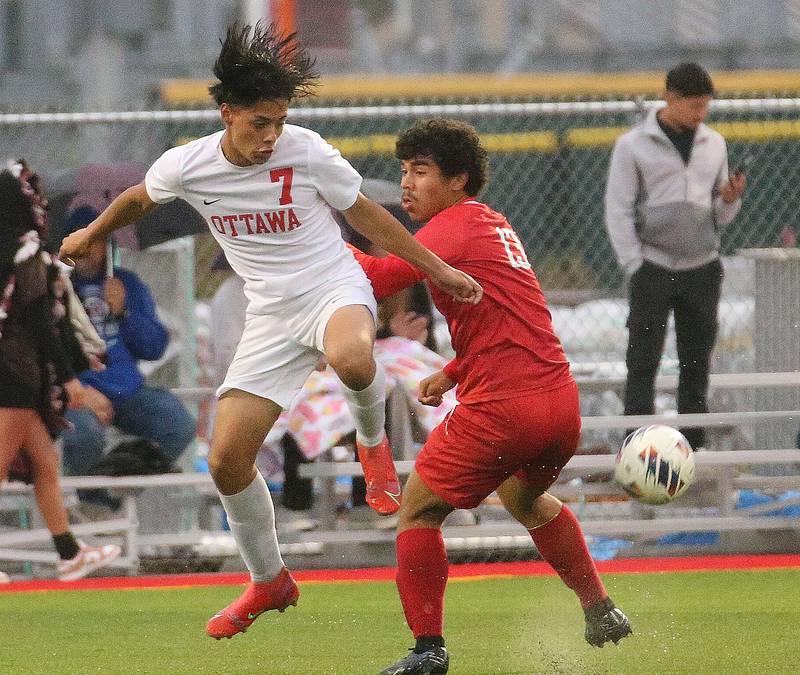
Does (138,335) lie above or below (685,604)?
above

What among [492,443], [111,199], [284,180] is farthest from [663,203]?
[492,443]

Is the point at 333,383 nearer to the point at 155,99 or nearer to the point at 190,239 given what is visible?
the point at 190,239

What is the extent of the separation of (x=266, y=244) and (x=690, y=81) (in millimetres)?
3768

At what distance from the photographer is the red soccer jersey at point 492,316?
505cm

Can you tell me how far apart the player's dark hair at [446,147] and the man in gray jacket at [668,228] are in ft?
11.0

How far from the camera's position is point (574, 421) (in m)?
5.12

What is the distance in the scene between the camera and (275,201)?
17.3 feet

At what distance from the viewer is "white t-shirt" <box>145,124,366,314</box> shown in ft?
17.2

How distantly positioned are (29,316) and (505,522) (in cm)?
295

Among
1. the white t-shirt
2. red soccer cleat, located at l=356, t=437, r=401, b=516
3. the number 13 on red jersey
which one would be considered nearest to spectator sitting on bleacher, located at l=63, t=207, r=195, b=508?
red soccer cleat, located at l=356, t=437, r=401, b=516

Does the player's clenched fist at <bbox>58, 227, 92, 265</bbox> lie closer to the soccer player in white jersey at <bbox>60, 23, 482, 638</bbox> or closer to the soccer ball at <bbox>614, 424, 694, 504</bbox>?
the soccer player in white jersey at <bbox>60, 23, 482, 638</bbox>

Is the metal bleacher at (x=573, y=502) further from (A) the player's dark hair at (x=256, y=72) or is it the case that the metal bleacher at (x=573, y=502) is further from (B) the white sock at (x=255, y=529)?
(A) the player's dark hair at (x=256, y=72)

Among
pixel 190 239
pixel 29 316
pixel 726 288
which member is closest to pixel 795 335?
pixel 726 288

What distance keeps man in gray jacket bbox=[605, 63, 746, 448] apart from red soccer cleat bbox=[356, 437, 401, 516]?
3.06 meters
